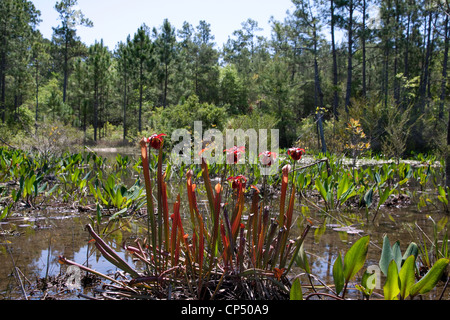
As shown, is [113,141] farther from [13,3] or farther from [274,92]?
[274,92]

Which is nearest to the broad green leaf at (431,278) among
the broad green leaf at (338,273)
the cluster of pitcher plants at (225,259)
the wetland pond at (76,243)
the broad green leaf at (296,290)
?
the cluster of pitcher plants at (225,259)

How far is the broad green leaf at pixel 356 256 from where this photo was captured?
1616 millimetres

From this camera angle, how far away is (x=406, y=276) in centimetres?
149

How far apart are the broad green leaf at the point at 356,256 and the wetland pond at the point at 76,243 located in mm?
586

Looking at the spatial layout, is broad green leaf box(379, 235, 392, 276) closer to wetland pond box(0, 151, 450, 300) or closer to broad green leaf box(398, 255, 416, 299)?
broad green leaf box(398, 255, 416, 299)

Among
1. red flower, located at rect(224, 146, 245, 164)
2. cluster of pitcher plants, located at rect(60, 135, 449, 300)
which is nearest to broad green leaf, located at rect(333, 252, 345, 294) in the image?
cluster of pitcher plants, located at rect(60, 135, 449, 300)

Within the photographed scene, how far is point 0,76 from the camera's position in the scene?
2602 cm

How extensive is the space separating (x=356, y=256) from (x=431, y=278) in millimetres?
303

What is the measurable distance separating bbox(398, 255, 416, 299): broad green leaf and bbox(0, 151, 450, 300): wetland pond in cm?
66

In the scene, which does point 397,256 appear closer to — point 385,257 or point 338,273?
point 385,257

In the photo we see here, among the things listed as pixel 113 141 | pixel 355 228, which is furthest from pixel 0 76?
pixel 355 228

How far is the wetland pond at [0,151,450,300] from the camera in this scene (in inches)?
84.6

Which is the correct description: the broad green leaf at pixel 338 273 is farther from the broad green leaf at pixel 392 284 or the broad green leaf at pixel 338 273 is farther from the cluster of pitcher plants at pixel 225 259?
the broad green leaf at pixel 392 284
